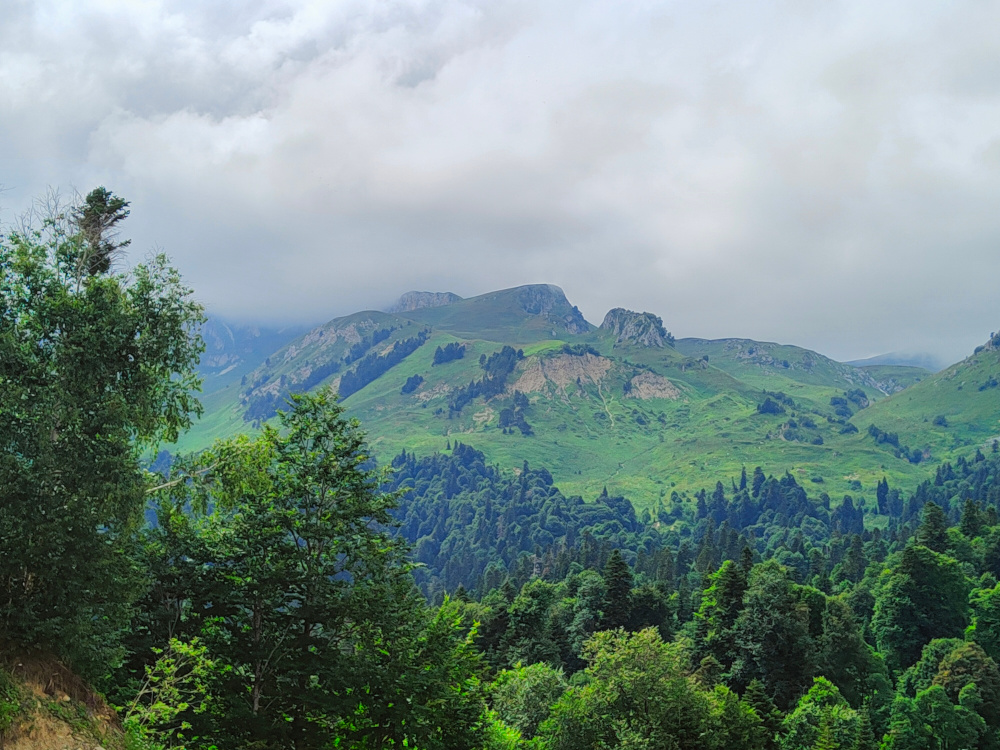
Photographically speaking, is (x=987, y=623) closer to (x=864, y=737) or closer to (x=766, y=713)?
(x=766, y=713)

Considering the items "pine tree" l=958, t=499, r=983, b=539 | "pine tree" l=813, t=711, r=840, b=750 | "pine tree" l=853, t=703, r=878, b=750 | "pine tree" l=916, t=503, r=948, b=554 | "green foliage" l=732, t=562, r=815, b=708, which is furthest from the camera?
"pine tree" l=958, t=499, r=983, b=539

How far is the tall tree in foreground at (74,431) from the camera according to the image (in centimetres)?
2541

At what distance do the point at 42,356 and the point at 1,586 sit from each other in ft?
26.6

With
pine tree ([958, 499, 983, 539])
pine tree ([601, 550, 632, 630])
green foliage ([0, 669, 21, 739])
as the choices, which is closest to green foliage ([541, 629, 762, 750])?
green foliage ([0, 669, 21, 739])

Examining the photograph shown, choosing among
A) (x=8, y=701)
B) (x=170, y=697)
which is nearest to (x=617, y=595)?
(x=170, y=697)

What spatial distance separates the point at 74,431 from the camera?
1039 inches

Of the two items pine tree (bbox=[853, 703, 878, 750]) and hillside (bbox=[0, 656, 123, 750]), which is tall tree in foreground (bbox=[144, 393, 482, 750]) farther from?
pine tree (bbox=[853, 703, 878, 750])

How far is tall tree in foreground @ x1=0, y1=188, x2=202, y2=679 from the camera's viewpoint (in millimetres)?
25406

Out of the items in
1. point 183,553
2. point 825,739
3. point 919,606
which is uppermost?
point 183,553

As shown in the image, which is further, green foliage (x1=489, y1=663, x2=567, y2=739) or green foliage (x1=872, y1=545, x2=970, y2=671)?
green foliage (x1=872, y1=545, x2=970, y2=671)

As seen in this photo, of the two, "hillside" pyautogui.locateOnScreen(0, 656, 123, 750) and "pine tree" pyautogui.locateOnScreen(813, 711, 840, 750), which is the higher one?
"hillside" pyautogui.locateOnScreen(0, 656, 123, 750)

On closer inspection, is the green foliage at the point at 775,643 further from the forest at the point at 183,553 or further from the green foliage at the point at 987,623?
the forest at the point at 183,553

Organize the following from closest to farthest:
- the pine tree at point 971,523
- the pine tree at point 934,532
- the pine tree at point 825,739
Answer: the pine tree at point 825,739, the pine tree at point 934,532, the pine tree at point 971,523

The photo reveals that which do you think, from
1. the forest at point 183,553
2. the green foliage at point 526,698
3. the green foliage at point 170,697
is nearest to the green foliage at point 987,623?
the green foliage at point 526,698
